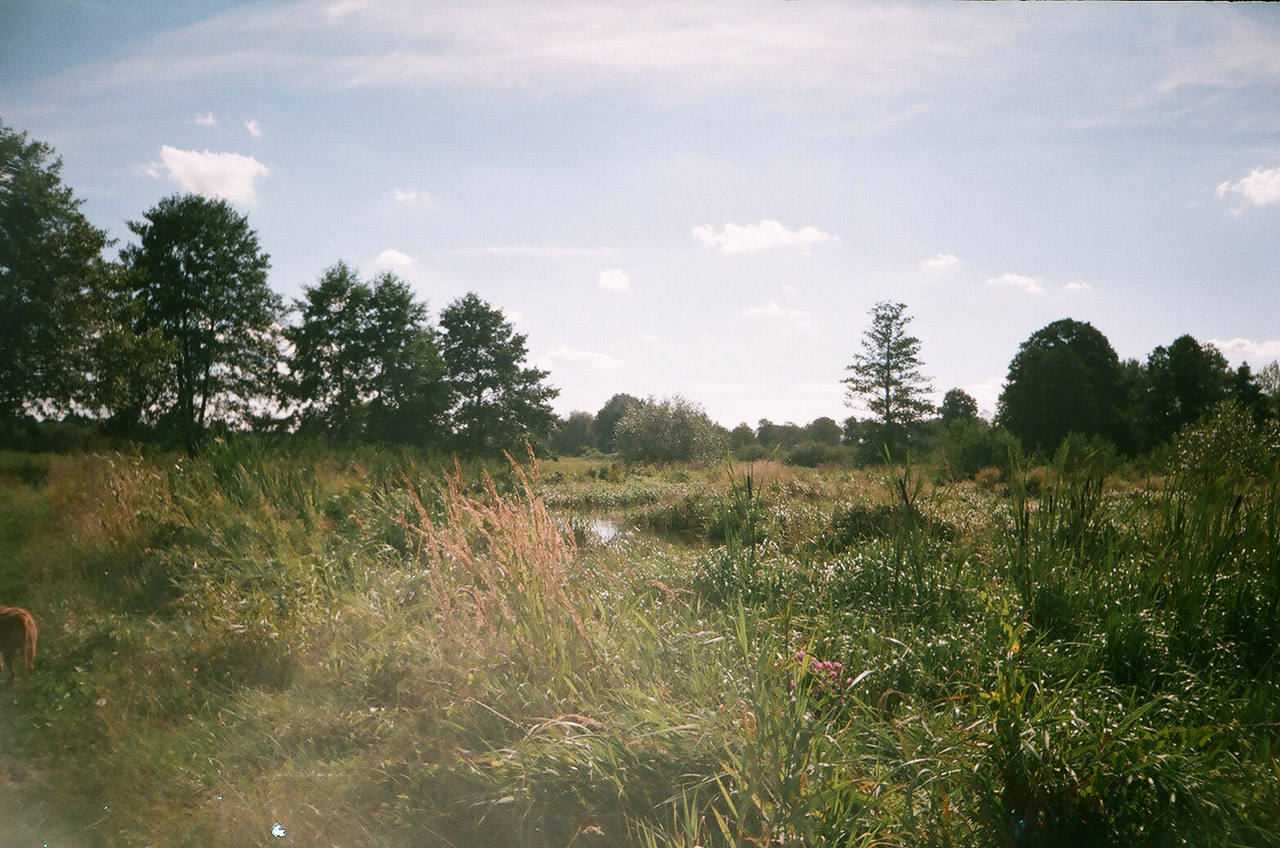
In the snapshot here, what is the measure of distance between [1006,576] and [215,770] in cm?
419

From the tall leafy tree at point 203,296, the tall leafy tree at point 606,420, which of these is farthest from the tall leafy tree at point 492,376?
the tall leafy tree at point 606,420

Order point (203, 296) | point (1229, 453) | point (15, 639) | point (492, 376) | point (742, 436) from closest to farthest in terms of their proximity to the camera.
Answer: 1. point (15, 639)
2. point (1229, 453)
3. point (203, 296)
4. point (492, 376)
5. point (742, 436)

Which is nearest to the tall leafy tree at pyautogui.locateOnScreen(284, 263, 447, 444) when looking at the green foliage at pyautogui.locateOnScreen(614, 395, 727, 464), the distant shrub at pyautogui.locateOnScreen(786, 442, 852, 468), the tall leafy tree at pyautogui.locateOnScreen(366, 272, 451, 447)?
the tall leafy tree at pyautogui.locateOnScreen(366, 272, 451, 447)

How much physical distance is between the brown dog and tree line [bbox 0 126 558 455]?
111cm

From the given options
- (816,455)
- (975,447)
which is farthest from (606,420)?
(975,447)

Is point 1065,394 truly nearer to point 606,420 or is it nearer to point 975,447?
point 975,447

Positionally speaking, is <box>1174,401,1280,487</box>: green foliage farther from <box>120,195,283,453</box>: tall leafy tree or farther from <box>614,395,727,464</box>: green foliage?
<box>614,395,727,464</box>: green foliage

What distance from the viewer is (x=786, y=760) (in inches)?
77.1

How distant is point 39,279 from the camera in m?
3.71

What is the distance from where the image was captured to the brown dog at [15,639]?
11.5 ft

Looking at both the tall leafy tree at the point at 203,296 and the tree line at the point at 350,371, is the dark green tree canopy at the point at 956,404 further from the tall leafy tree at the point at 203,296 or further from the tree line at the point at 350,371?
the tall leafy tree at the point at 203,296

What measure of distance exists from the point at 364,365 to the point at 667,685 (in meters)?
22.0

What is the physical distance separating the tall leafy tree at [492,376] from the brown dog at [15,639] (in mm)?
21220

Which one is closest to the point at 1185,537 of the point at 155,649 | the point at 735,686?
the point at 735,686
